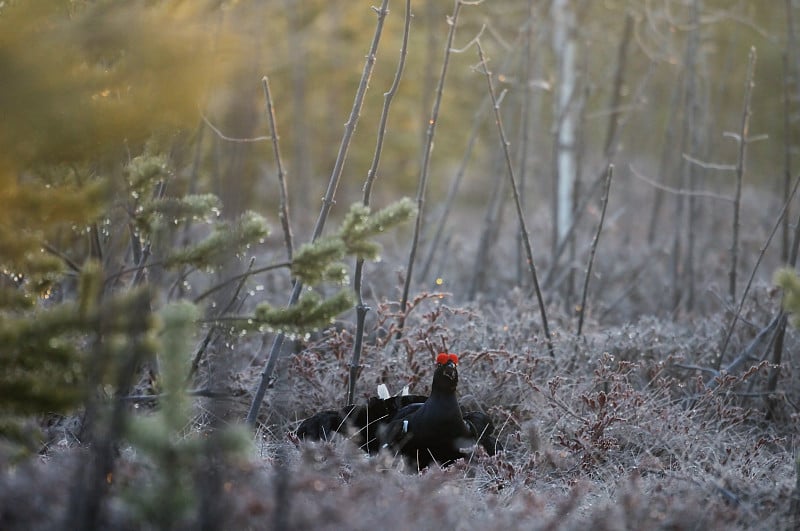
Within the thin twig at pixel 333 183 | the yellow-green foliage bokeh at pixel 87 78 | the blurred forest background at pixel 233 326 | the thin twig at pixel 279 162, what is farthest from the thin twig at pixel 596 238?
the yellow-green foliage bokeh at pixel 87 78

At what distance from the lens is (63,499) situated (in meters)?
2.57

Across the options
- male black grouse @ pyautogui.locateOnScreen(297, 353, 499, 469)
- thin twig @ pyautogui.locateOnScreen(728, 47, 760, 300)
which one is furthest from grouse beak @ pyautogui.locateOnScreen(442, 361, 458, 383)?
thin twig @ pyautogui.locateOnScreen(728, 47, 760, 300)

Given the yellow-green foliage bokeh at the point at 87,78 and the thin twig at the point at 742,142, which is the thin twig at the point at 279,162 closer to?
the yellow-green foliage bokeh at the point at 87,78

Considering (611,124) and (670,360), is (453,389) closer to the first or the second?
(670,360)

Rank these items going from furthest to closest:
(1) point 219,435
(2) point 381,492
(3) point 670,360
Result: (3) point 670,360 → (2) point 381,492 → (1) point 219,435

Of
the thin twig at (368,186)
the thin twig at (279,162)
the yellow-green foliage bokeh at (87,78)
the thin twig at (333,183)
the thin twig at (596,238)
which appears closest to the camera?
the yellow-green foliage bokeh at (87,78)

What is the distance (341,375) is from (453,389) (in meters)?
0.80

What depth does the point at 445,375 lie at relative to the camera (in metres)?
4.05

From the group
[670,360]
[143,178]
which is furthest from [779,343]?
[143,178]

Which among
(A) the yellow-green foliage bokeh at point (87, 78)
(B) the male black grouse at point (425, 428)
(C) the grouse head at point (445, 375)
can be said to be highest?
(A) the yellow-green foliage bokeh at point (87, 78)

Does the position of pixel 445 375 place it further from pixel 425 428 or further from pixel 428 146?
pixel 428 146

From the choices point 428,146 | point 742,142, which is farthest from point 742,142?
point 428,146

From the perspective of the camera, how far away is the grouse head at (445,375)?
4051mm

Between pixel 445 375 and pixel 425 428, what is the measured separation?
26cm
